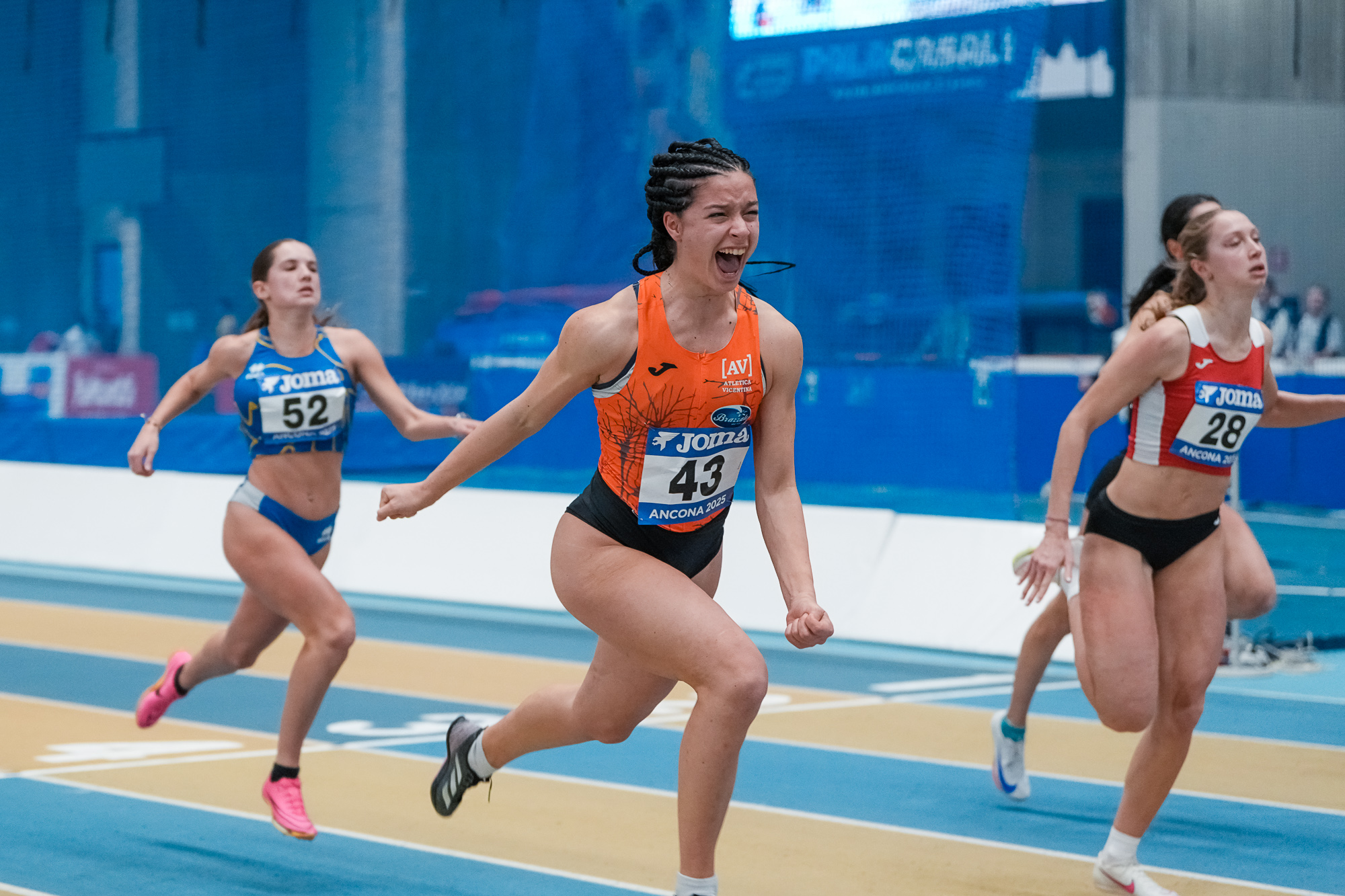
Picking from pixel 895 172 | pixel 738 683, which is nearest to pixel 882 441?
pixel 895 172

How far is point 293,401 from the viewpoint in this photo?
6.30 m

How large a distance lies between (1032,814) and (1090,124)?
76.2ft

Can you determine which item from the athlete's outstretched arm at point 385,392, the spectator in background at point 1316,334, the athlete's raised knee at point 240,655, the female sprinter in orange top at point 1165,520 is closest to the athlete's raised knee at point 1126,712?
the female sprinter in orange top at point 1165,520

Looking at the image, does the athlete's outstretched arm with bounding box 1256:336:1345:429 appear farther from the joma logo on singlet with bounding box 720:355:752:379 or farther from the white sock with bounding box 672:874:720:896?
the white sock with bounding box 672:874:720:896

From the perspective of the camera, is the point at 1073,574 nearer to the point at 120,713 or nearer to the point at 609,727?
the point at 609,727

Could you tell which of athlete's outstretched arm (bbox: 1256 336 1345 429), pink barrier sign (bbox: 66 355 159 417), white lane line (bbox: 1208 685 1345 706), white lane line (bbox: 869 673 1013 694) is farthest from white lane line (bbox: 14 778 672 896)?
pink barrier sign (bbox: 66 355 159 417)

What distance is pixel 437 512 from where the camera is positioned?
12906mm

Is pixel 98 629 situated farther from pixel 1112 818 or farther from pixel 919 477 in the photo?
pixel 1112 818

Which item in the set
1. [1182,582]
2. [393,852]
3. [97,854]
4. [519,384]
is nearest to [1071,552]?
[1182,582]

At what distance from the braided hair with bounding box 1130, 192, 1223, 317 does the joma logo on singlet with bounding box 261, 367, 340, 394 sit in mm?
3096

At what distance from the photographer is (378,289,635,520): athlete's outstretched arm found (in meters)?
4.21

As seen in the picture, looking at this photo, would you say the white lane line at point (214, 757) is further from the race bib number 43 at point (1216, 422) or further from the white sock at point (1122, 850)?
the race bib number 43 at point (1216, 422)

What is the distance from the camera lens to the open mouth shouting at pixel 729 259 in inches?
164

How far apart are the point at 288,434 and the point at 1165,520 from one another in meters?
3.33
